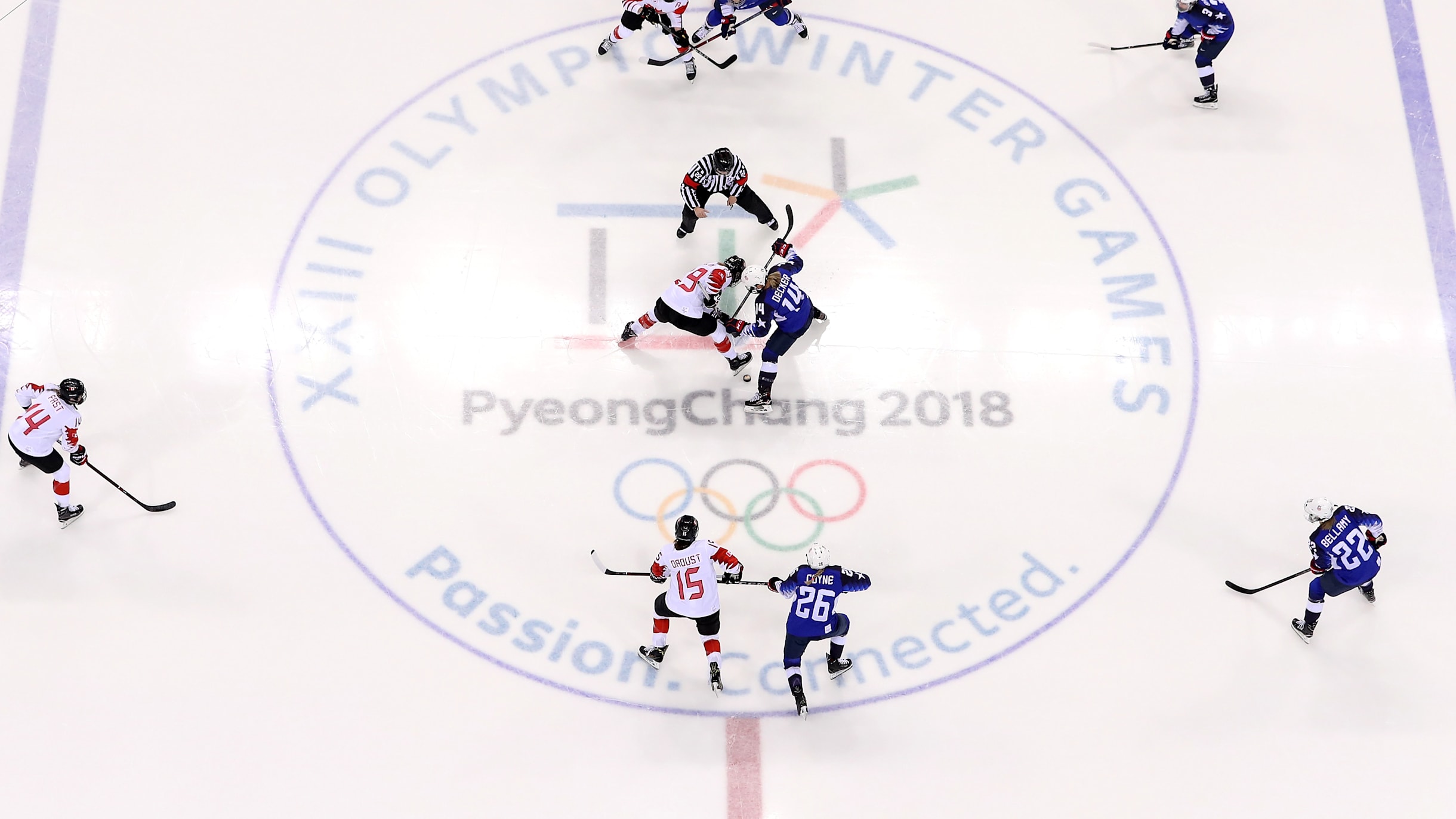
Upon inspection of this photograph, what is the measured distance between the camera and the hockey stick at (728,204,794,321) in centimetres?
1007

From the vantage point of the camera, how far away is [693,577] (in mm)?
8406

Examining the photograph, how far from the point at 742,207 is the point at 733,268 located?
3.23 feet

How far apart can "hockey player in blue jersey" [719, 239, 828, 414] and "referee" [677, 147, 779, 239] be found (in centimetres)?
56

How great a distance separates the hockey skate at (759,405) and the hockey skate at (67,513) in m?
4.36

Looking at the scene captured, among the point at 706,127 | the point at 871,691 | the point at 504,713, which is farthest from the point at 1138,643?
the point at 706,127

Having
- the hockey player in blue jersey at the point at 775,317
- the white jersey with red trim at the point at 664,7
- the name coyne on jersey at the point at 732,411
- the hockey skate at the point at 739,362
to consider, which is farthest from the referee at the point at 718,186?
the white jersey with red trim at the point at 664,7

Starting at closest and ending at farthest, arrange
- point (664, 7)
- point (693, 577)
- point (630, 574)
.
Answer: point (693, 577), point (630, 574), point (664, 7)

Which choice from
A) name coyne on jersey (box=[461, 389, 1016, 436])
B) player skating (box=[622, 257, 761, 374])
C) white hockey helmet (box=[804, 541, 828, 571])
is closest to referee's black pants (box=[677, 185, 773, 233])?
player skating (box=[622, 257, 761, 374])

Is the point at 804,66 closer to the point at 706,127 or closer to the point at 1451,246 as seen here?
the point at 706,127

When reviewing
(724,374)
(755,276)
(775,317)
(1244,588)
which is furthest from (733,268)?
(1244,588)

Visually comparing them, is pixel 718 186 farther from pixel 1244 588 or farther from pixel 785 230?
pixel 1244 588

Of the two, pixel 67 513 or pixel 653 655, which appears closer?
pixel 653 655

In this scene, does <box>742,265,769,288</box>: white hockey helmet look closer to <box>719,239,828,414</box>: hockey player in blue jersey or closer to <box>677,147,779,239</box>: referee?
<box>719,239,828,414</box>: hockey player in blue jersey

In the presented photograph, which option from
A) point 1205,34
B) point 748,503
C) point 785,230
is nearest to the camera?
point 748,503
